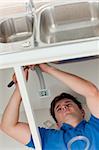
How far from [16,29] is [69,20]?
402 mm

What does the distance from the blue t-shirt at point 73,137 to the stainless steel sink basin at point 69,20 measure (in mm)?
618

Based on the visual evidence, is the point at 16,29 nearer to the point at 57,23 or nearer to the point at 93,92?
the point at 57,23

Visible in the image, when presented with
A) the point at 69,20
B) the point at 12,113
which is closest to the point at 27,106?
the point at 12,113

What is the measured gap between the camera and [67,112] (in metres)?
2.41

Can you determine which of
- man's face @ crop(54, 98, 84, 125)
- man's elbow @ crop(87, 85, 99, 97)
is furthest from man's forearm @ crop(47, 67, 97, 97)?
man's face @ crop(54, 98, 84, 125)

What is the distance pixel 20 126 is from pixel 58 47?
2.44 ft

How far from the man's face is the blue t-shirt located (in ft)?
0.21

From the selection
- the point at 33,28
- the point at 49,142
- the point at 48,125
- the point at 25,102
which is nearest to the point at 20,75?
the point at 25,102

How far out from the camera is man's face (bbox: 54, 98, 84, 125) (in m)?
2.38

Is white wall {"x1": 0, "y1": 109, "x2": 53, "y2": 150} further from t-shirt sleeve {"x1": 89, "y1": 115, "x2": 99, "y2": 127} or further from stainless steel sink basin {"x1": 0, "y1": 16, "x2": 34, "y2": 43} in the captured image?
stainless steel sink basin {"x1": 0, "y1": 16, "x2": 34, "y2": 43}

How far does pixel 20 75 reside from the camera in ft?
6.31

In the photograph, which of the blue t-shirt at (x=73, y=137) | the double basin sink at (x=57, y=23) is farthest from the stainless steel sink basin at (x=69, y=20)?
the blue t-shirt at (x=73, y=137)

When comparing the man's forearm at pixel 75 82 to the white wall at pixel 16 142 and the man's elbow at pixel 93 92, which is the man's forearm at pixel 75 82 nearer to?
the man's elbow at pixel 93 92

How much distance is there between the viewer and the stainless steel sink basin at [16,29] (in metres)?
2.27
